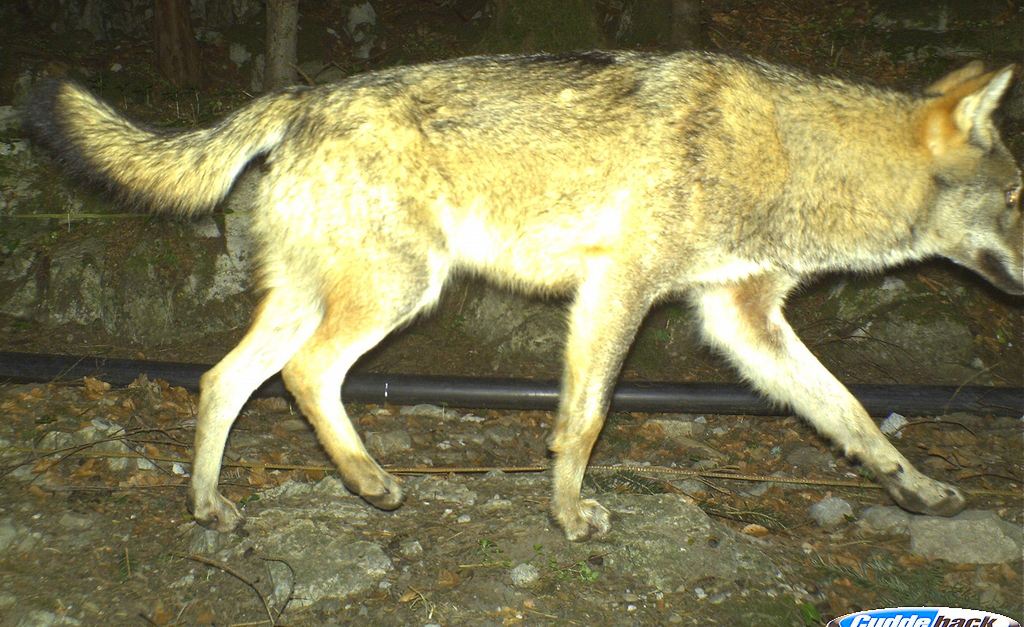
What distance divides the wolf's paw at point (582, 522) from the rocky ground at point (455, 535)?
74 mm

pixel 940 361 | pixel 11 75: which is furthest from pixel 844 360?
pixel 11 75

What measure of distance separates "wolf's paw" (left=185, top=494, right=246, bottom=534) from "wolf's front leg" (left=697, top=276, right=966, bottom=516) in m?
2.96

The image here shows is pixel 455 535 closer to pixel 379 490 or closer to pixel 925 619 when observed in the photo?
pixel 379 490

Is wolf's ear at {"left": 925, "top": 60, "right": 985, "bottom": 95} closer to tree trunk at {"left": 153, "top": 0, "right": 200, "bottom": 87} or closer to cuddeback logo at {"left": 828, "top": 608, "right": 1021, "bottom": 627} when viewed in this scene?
cuddeback logo at {"left": 828, "top": 608, "right": 1021, "bottom": 627}

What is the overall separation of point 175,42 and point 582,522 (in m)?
7.76

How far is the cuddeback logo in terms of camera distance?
3389mm

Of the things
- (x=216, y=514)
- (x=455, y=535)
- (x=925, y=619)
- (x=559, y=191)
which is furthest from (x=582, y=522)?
(x=216, y=514)

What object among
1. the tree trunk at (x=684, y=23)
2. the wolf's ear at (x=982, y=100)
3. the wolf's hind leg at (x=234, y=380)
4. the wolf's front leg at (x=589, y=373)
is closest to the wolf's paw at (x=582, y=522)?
the wolf's front leg at (x=589, y=373)

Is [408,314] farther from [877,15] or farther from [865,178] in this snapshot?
[877,15]

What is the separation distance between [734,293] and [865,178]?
3.20 ft

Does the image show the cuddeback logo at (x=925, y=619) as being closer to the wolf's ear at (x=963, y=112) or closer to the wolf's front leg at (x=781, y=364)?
the wolf's front leg at (x=781, y=364)

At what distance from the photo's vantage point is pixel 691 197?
12.9 ft

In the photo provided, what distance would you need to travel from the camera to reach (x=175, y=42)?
353 inches

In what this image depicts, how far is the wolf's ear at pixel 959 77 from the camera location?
446 cm
